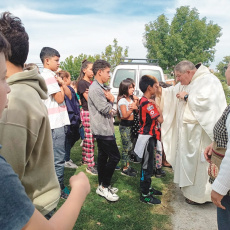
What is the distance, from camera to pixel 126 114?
4102 millimetres

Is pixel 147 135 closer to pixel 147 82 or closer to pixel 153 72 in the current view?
pixel 147 82

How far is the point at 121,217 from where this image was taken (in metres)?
3.09

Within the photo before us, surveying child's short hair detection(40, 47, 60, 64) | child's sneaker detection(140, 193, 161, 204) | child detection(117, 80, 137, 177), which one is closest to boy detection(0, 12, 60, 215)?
child's short hair detection(40, 47, 60, 64)

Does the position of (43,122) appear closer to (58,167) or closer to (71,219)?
(71,219)

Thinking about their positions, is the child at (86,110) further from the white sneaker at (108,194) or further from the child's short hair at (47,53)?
the child's short hair at (47,53)

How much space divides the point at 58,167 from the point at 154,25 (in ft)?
87.7

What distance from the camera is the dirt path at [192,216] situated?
2.93 m

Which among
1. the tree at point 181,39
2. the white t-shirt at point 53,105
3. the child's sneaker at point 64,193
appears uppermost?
the tree at point 181,39

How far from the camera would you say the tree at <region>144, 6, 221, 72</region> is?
83.3 ft

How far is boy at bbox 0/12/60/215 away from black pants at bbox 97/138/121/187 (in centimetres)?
203

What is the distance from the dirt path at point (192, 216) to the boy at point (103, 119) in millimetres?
897

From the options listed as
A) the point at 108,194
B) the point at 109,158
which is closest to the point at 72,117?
the point at 109,158

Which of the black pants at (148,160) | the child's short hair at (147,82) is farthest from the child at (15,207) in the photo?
the child's short hair at (147,82)

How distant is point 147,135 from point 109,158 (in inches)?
25.6
